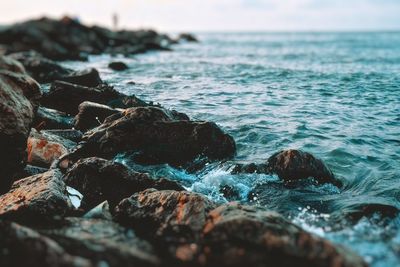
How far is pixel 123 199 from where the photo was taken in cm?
557

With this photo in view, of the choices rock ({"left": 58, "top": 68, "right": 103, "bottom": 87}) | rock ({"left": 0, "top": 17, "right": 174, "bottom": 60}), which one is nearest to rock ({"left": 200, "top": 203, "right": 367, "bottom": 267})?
rock ({"left": 58, "top": 68, "right": 103, "bottom": 87})

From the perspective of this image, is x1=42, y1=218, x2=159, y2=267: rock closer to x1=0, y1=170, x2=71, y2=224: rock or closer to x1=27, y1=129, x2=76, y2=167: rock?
x1=0, y1=170, x2=71, y2=224: rock

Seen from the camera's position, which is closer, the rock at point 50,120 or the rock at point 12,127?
the rock at point 12,127

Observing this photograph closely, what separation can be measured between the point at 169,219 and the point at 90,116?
5624mm

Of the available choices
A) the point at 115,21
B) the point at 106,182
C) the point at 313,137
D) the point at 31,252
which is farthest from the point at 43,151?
the point at 115,21

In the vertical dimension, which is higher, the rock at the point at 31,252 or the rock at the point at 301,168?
the rock at the point at 31,252

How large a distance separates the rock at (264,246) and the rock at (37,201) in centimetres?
198

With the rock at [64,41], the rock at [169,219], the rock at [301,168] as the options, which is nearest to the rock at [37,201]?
the rock at [169,219]

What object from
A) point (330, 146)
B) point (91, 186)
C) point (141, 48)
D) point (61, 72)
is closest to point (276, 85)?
point (330, 146)

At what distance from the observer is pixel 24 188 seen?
5590 mm

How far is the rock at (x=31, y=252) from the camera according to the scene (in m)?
3.21

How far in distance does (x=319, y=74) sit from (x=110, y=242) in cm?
1792

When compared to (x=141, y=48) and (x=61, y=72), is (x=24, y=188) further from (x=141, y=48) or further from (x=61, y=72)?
(x=141, y=48)

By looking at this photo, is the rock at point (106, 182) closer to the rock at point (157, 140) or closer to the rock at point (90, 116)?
the rock at point (157, 140)
